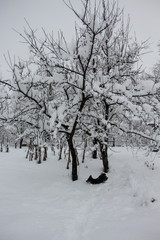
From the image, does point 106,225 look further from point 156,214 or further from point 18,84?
point 18,84

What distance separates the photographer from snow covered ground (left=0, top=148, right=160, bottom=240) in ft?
9.59

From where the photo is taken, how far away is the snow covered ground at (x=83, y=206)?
2924mm

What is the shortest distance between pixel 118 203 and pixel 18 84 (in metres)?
4.66

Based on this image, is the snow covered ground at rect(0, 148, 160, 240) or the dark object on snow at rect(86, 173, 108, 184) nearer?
the snow covered ground at rect(0, 148, 160, 240)

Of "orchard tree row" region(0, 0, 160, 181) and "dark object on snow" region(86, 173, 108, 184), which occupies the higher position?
"orchard tree row" region(0, 0, 160, 181)

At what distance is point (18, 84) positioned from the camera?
5363 millimetres

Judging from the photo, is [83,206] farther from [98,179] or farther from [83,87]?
[83,87]

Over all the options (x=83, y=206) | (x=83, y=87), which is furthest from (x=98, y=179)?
(x=83, y=87)

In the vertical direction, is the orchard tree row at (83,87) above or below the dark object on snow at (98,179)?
above

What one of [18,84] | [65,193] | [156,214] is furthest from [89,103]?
[156,214]

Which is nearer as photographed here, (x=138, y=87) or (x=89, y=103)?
(x=138, y=87)

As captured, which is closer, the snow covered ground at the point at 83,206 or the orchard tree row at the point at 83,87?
the snow covered ground at the point at 83,206

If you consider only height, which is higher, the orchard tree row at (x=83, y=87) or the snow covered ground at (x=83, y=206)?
the orchard tree row at (x=83, y=87)

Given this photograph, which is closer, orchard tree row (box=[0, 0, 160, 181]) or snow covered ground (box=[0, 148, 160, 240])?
snow covered ground (box=[0, 148, 160, 240])
